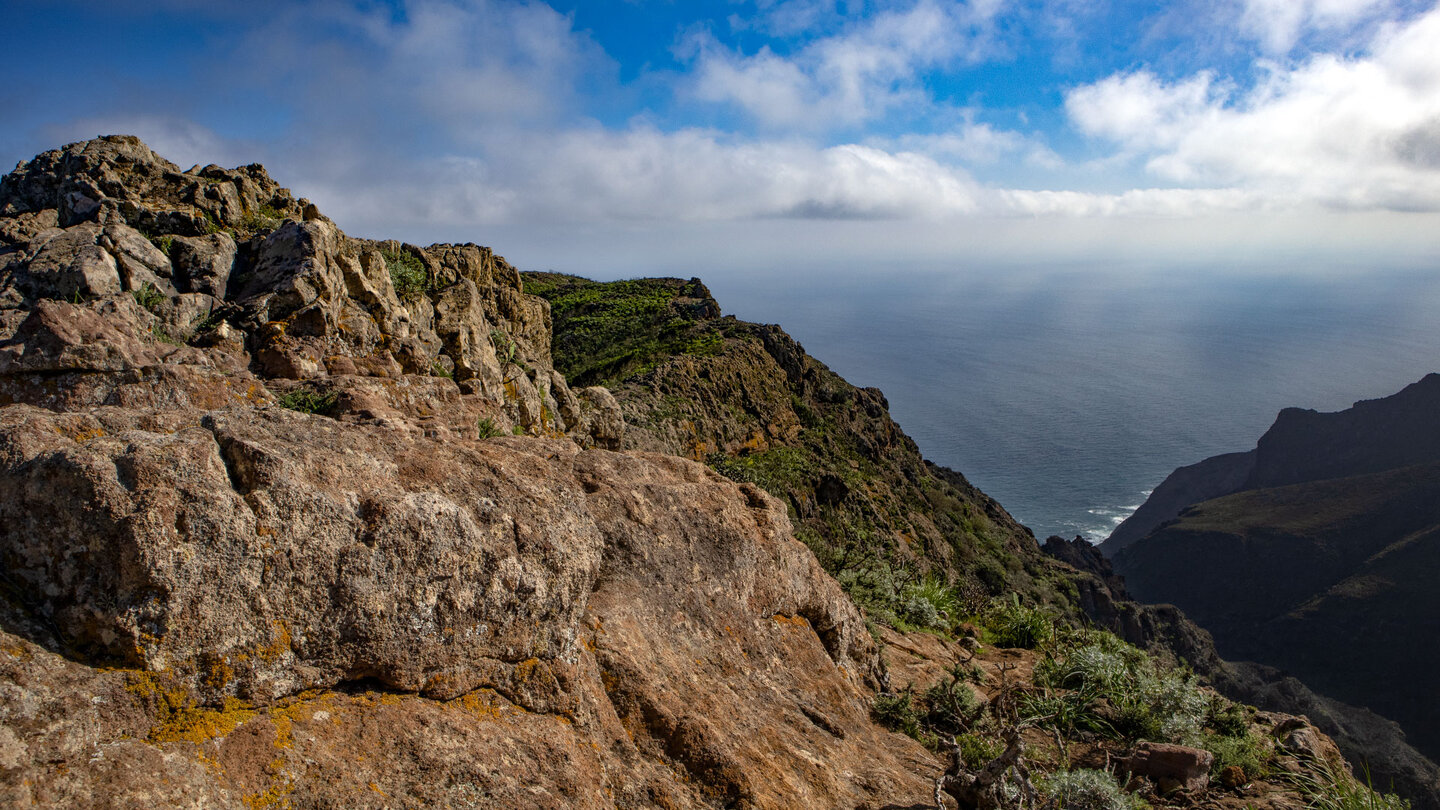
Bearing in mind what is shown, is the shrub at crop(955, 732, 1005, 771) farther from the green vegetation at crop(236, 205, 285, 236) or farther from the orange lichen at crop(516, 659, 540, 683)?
the green vegetation at crop(236, 205, 285, 236)

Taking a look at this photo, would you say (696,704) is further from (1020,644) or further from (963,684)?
(1020,644)

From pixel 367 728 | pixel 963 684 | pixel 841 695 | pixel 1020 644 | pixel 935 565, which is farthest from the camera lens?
pixel 935 565

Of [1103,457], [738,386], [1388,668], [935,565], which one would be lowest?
[1388,668]

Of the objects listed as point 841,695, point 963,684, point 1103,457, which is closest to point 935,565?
point 963,684

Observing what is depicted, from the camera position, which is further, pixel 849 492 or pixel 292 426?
pixel 849 492

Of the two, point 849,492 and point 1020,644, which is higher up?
point 849,492

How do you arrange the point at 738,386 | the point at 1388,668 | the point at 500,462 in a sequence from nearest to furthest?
1. the point at 500,462
2. the point at 738,386
3. the point at 1388,668

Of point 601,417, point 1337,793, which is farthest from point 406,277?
point 1337,793

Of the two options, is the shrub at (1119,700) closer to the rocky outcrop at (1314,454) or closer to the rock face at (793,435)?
the rock face at (793,435)
